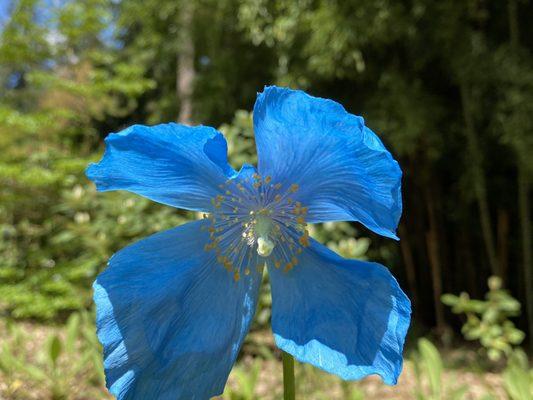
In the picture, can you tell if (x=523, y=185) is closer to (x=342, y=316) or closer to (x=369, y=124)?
(x=369, y=124)

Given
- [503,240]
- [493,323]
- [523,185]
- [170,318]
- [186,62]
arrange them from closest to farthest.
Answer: [170,318] → [493,323] → [523,185] → [503,240] → [186,62]

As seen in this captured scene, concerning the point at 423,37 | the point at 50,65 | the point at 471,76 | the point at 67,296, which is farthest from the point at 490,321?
the point at 50,65

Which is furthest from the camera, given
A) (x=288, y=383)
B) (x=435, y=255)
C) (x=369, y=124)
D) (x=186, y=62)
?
(x=186, y=62)

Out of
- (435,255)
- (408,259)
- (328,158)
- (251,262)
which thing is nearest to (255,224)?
(251,262)

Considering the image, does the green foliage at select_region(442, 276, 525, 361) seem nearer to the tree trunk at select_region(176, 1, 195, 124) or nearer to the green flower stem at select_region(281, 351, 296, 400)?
the green flower stem at select_region(281, 351, 296, 400)

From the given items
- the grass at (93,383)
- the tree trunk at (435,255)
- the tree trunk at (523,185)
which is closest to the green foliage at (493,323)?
the grass at (93,383)

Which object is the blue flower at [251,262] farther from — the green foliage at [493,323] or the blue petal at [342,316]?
the green foliage at [493,323]

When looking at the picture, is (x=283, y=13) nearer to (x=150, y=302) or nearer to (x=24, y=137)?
(x=24, y=137)
